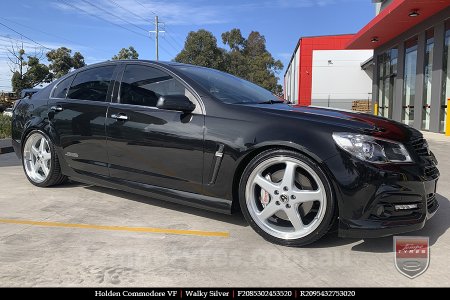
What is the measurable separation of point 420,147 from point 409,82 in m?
16.1

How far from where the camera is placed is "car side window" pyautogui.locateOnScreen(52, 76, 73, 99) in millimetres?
5145

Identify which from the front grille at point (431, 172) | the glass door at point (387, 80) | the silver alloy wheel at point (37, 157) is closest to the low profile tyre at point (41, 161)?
the silver alloy wheel at point (37, 157)

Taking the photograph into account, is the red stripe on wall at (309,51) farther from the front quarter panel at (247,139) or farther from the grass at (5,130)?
the front quarter panel at (247,139)

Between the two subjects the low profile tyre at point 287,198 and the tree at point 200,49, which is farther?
the tree at point 200,49

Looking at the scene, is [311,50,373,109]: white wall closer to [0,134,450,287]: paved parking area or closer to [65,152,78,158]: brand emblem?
[65,152,78,158]: brand emblem

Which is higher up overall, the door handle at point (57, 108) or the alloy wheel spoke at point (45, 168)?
the door handle at point (57, 108)

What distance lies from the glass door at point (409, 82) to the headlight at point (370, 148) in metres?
15.6

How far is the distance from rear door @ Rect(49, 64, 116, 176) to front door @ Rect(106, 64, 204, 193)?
0.17m

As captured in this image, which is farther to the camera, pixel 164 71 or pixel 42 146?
pixel 42 146

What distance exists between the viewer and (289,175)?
332cm

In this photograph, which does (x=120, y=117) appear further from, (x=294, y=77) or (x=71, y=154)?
(x=294, y=77)

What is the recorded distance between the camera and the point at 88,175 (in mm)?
4730

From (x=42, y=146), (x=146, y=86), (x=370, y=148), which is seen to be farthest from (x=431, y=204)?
(x=42, y=146)

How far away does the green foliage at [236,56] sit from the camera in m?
53.0
